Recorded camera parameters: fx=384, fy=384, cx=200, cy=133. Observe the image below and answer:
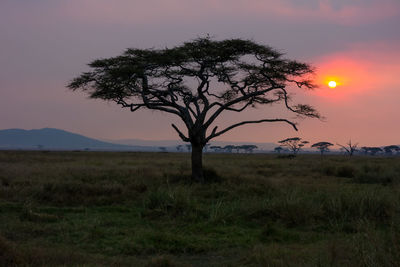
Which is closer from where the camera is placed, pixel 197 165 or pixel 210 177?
pixel 197 165

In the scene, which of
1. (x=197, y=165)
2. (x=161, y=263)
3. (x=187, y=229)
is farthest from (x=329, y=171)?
(x=161, y=263)

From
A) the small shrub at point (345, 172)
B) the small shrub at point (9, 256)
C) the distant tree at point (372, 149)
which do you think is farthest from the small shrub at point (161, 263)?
the distant tree at point (372, 149)

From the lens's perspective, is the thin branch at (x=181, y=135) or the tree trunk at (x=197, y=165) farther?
the thin branch at (x=181, y=135)

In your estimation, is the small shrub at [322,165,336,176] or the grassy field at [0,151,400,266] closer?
the grassy field at [0,151,400,266]

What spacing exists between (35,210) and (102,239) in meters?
3.88

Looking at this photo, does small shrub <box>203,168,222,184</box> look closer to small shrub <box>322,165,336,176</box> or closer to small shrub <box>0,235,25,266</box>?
small shrub <box>322,165,336,176</box>

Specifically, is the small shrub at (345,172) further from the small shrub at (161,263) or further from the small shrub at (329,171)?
the small shrub at (161,263)

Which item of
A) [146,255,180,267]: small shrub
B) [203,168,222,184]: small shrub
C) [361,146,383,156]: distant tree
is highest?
[361,146,383,156]: distant tree

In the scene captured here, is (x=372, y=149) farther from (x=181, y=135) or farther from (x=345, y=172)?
(x=181, y=135)

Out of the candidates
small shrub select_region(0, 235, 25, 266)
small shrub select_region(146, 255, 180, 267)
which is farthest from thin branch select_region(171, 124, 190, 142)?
small shrub select_region(0, 235, 25, 266)

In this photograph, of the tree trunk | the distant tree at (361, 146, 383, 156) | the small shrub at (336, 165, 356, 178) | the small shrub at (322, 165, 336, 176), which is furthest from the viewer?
the distant tree at (361, 146, 383, 156)

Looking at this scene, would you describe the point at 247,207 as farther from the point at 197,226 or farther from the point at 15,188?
the point at 15,188

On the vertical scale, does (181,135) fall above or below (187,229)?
above

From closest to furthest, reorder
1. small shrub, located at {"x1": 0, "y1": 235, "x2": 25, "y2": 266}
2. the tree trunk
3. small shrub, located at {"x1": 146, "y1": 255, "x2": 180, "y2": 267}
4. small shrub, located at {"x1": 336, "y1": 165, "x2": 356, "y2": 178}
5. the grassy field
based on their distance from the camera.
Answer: small shrub, located at {"x1": 0, "y1": 235, "x2": 25, "y2": 266}, the grassy field, small shrub, located at {"x1": 146, "y1": 255, "x2": 180, "y2": 267}, the tree trunk, small shrub, located at {"x1": 336, "y1": 165, "x2": 356, "y2": 178}
